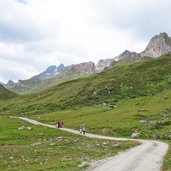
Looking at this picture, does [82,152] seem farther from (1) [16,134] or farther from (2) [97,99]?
(2) [97,99]

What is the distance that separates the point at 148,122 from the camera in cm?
11000

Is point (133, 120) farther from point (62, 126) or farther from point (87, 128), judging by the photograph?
point (62, 126)

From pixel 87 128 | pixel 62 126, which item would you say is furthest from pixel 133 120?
pixel 62 126

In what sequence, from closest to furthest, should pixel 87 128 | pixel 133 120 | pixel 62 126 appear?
pixel 87 128 → pixel 62 126 → pixel 133 120

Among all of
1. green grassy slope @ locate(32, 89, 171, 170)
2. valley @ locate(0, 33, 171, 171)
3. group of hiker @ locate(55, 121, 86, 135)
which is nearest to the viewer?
valley @ locate(0, 33, 171, 171)

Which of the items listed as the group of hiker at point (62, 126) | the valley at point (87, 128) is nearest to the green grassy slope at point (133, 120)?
the valley at point (87, 128)

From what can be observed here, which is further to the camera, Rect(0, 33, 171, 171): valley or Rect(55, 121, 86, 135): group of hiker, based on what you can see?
Rect(55, 121, 86, 135): group of hiker

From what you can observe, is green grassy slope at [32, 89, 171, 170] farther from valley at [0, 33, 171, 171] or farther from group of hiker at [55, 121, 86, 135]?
group of hiker at [55, 121, 86, 135]

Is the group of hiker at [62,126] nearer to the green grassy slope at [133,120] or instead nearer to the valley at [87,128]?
the valley at [87,128]

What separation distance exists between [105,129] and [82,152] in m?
49.1

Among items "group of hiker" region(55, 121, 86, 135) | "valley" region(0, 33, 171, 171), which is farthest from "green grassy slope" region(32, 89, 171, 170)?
"group of hiker" region(55, 121, 86, 135)

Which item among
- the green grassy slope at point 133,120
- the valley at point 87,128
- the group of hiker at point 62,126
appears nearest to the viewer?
the valley at point 87,128

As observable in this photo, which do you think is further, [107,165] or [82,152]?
[82,152]

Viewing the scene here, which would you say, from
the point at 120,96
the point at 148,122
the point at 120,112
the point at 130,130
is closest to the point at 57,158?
the point at 130,130
